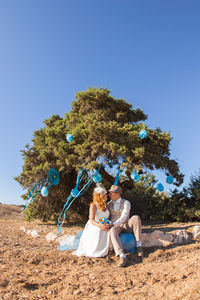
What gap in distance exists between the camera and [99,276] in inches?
146

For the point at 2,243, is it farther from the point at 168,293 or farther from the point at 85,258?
the point at 168,293

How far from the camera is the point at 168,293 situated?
2824 mm

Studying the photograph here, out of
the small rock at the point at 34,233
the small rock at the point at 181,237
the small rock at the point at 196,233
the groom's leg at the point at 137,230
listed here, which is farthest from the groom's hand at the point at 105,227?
the small rock at the point at 34,233

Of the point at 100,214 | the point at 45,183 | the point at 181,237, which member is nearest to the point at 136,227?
the point at 100,214

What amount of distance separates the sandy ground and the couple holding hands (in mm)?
216

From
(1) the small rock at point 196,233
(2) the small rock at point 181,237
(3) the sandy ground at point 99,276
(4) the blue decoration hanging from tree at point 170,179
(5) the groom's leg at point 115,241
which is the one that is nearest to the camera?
(3) the sandy ground at point 99,276

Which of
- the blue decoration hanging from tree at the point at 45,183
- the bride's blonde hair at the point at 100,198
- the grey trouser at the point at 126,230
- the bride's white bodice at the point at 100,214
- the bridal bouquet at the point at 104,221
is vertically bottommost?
the grey trouser at the point at 126,230

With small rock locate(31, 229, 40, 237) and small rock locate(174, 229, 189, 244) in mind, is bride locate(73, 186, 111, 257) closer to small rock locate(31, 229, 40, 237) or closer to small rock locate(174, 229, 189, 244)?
small rock locate(174, 229, 189, 244)

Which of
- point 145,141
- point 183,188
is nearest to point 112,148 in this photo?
point 145,141

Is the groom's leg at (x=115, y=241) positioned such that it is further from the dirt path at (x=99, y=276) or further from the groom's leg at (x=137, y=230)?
the groom's leg at (x=137, y=230)

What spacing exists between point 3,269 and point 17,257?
0.89 metres

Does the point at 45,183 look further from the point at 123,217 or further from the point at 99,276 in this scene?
the point at 99,276

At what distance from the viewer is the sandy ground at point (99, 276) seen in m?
3.01

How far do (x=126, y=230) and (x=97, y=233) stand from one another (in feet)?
2.34
